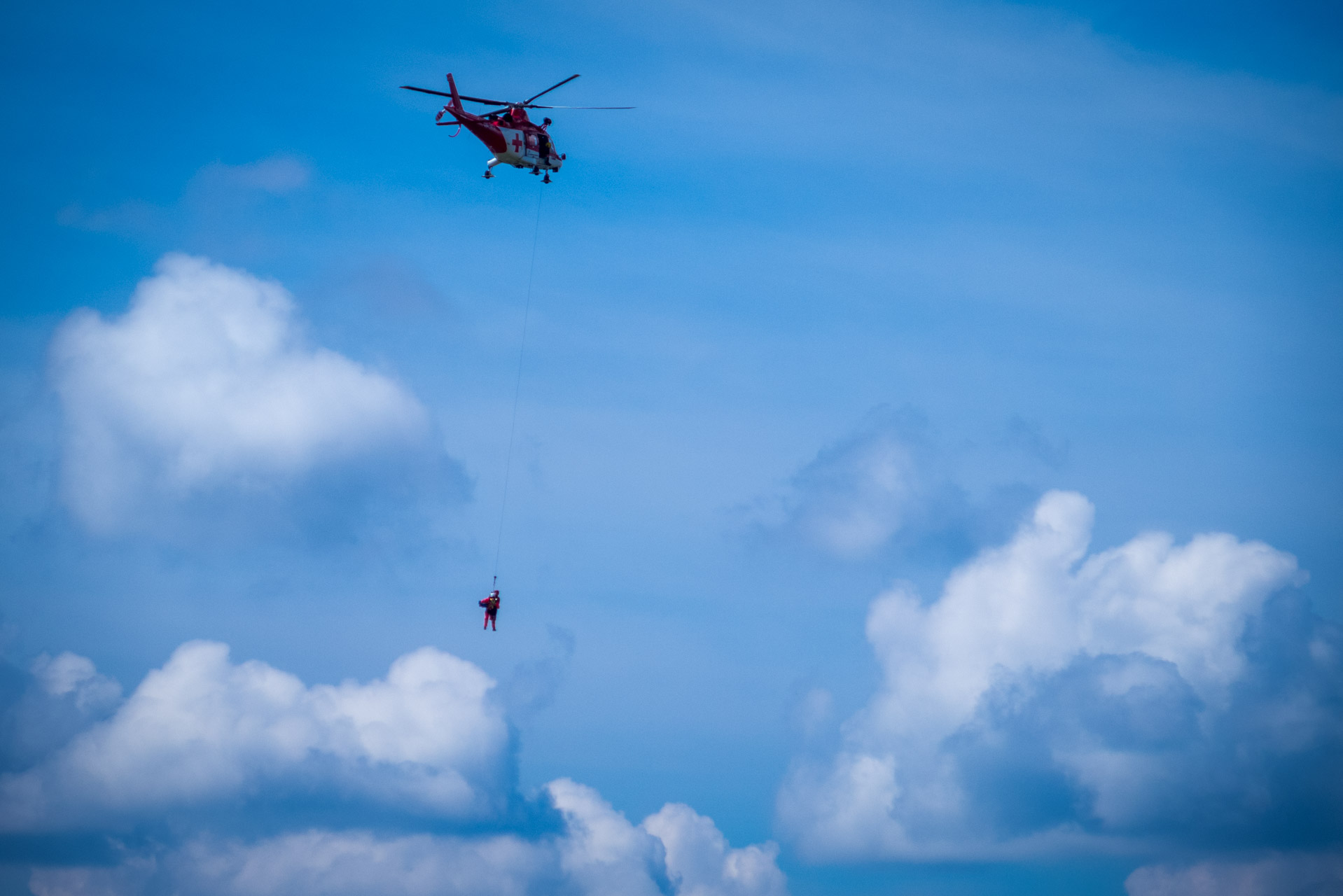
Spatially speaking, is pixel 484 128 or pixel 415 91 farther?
pixel 484 128

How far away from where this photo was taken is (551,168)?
8200cm

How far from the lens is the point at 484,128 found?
7900 centimetres

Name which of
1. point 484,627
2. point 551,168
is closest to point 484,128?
point 551,168

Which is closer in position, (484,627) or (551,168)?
(484,627)

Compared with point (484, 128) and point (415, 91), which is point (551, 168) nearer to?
point (484, 128)

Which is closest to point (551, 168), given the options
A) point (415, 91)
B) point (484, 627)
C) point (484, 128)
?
point (484, 128)

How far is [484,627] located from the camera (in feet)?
249

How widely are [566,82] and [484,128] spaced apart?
5507 millimetres

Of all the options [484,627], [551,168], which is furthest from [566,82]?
[484,627]

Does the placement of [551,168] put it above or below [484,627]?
above

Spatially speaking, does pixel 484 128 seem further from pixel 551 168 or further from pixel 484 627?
pixel 484 627

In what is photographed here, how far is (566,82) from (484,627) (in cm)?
3193

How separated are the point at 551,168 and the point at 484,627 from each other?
2791 cm

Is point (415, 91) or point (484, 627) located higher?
point (415, 91)
